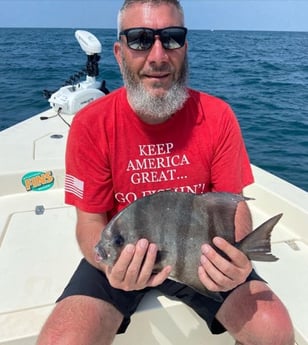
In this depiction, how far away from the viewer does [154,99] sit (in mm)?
2076

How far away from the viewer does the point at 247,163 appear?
7.41 feet

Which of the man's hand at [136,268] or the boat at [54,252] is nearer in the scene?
the man's hand at [136,268]

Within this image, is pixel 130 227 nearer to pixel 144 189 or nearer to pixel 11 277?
pixel 144 189

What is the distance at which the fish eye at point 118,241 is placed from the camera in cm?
151

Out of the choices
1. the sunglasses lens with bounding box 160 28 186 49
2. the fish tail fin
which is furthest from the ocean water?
the fish tail fin

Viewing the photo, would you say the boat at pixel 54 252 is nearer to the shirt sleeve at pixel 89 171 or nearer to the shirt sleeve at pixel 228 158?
the shirt sleeve at pixel 89 171

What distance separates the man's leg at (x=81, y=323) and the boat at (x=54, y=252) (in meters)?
0.22

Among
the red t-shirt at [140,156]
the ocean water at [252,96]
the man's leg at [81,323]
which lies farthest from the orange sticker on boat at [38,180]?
the ocean water at [252,96]

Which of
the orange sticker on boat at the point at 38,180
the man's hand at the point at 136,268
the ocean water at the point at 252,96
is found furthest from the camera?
the ocean water at the point at 252,96

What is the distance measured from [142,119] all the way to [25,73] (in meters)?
14.7

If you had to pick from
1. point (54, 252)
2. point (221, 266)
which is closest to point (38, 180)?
point (54, 252)

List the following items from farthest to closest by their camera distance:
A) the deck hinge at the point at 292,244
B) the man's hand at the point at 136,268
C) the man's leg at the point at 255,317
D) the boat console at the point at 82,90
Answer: the boat console at the point at 82,90
the deck hinge at the point at 292,244
the man's leg at the point at 255,317
the man's hand at the point at 136,268

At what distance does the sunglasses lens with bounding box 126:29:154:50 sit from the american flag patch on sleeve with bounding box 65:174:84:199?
29.1 inches

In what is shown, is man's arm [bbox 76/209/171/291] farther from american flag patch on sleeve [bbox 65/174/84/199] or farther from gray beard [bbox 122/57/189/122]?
gray beard [bbox 122/57/189/122]
